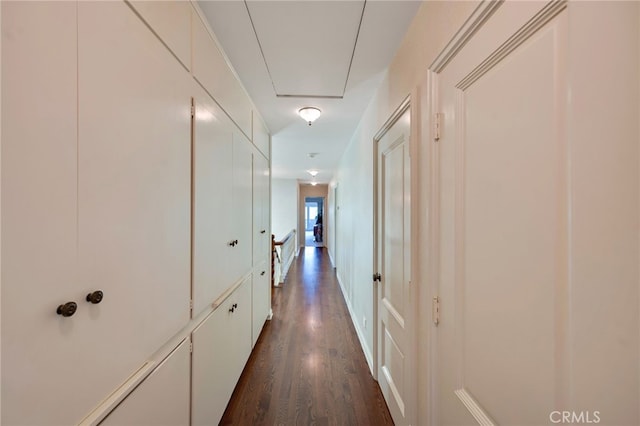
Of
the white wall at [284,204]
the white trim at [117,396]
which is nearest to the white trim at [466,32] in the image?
the white trim at [117,396]

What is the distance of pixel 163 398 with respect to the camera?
1.01m

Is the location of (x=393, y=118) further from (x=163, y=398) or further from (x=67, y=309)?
(x=163, y=398)

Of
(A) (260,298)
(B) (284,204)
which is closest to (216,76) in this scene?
(A) (260,298)

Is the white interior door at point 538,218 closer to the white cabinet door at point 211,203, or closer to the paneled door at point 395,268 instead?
the paneled door at point 395,268

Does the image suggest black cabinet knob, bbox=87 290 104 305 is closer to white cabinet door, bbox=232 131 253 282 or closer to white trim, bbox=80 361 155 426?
white trim, bbox=80 361 155 426

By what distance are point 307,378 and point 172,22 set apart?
8.13 ft

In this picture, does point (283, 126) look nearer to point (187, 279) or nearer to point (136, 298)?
point (187, 279)

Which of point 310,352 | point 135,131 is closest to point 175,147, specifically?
point 135,131

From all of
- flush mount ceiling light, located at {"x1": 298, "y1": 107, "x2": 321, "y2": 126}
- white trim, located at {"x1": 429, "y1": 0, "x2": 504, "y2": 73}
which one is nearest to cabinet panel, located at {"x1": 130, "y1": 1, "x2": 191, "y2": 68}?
white trim, located at {"x1": 429, "y1": 0, "x2": 504, "y2": 73}

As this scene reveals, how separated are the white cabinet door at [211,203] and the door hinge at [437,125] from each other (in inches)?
42.7

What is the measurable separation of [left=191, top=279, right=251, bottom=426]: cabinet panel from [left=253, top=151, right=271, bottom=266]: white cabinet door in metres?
0.55

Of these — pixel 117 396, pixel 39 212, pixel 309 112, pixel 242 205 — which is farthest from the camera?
pixel 309 112

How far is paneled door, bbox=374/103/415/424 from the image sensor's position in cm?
145

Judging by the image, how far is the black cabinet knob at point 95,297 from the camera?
672mm
